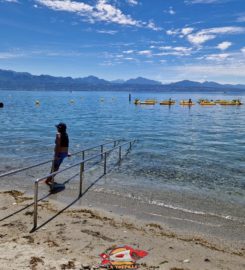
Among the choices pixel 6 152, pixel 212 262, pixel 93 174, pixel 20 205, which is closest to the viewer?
pixel 212 262

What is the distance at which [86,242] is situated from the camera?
7.11 metres

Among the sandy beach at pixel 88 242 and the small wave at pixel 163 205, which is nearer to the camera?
the sandy beach at pixel 88 242

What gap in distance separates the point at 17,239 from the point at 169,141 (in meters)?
19.9

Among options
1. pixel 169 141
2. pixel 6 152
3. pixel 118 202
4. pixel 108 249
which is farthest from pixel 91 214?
pixel 169 141

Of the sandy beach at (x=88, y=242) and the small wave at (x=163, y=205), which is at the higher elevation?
the sandy beach at (x=88, y=242)

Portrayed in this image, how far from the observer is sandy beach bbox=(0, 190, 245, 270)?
618 centimetres

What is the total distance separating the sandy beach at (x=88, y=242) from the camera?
20.3 ft

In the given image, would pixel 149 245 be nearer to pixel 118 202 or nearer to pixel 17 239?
pixel 17 239

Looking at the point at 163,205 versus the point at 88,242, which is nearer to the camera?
the point at 88,242

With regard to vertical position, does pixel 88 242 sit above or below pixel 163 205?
above

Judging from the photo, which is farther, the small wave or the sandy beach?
the small wave

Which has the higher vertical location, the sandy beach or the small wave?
the sandy beach

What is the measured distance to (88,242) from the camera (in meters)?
7.11

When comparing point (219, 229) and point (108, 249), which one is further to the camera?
point (219, 229)
